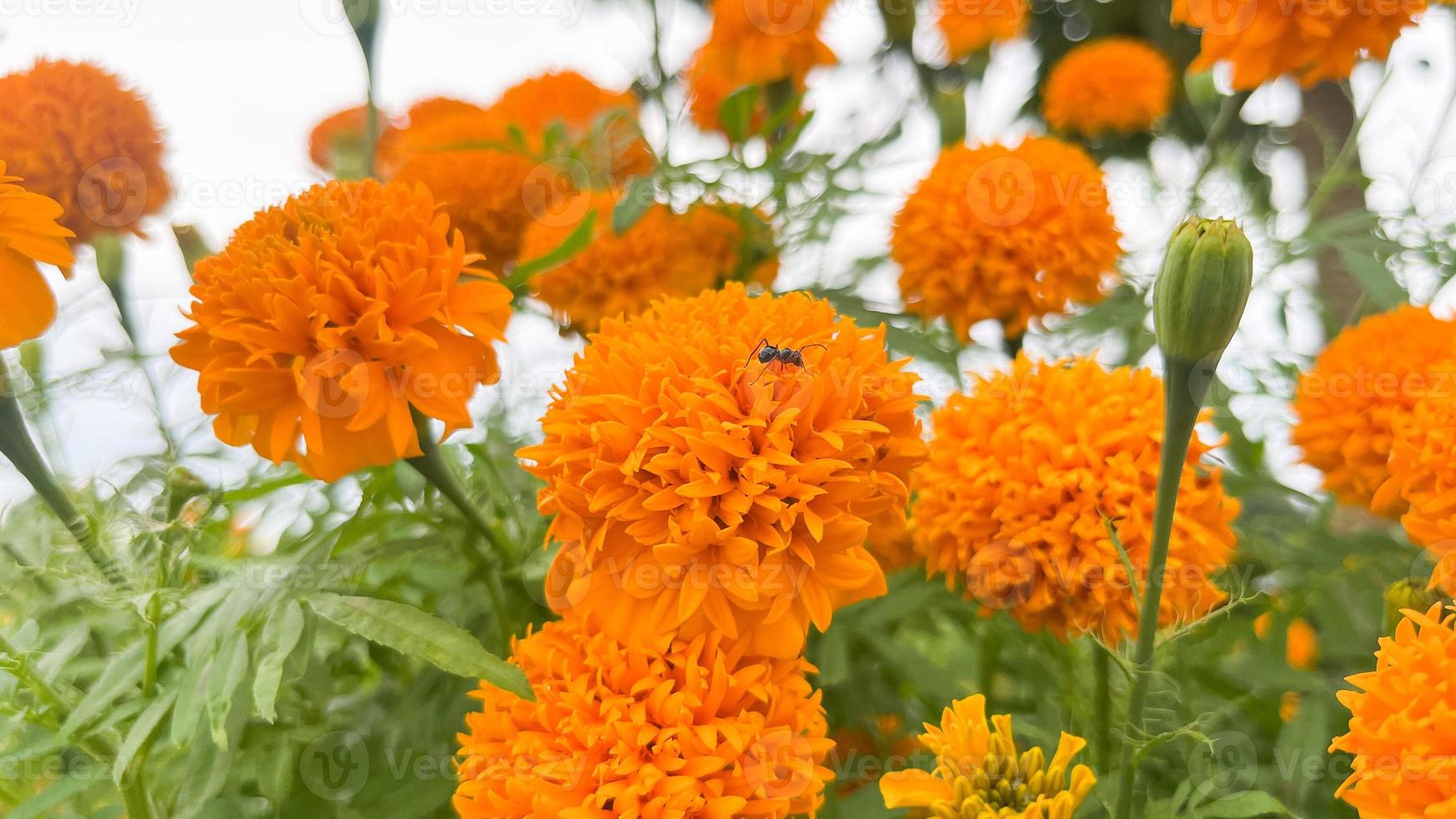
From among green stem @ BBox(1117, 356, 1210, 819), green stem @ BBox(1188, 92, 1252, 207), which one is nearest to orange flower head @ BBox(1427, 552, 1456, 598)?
green stem @ BBox(1117, 356, 1210, 819)

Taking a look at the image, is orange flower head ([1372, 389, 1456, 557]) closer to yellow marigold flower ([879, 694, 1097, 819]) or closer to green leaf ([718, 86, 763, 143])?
yellow marigold flower ([879, 694, 1097, 819])

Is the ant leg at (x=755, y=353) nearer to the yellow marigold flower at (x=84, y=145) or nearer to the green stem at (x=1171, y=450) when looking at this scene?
the green stem at (x=1171, y=450)

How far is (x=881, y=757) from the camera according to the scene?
53 centimetres

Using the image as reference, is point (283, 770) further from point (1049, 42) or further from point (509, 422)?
point (1049, 42)

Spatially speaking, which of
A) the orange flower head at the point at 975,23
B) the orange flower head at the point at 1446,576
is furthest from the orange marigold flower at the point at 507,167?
the orange flower head at the point at 1446,576

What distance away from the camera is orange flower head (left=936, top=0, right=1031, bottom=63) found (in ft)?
2.43

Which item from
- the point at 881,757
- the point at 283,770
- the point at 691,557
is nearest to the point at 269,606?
the point at 283,770

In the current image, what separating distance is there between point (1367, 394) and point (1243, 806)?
251mm

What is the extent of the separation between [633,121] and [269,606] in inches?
14.9

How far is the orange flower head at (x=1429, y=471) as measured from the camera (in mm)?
387

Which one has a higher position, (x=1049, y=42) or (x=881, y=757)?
(x=1049, y=42)

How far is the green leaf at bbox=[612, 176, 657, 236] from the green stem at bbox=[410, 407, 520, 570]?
0.51 feet

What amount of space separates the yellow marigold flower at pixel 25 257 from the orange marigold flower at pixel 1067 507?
0.37 metres

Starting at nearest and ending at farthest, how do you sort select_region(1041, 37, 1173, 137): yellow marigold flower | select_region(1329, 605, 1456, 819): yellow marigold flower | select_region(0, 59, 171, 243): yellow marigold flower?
select_region(1329, 605, 1456, 819): yellow marigold flower → select_region(0, 59, 171, 243): yellow marigold flower → select_region(1041, 37, 1173, 137): yellow marigold flower
